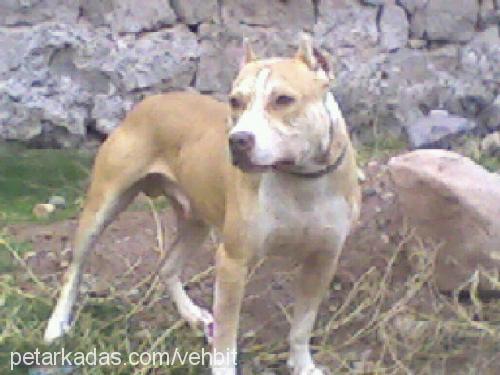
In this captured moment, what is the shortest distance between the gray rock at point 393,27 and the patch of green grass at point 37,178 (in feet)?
6.48

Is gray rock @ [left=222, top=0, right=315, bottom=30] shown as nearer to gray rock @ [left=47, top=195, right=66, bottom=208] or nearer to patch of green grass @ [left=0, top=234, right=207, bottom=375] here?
gray rock @ [left=47, top=195, right=66, bottom=208]

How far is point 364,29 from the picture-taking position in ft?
25.0

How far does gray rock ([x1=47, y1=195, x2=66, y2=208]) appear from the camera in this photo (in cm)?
652

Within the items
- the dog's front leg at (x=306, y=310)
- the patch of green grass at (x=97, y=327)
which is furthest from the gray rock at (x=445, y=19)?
the dog's front leg at (x=306, y=310)

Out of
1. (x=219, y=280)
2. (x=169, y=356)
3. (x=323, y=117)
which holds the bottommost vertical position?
(x=169, y=356)

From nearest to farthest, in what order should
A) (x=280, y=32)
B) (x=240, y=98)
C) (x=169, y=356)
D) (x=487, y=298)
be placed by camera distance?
(x=240, y=98), (x=169, y=356), (x=487, y=298), (x=280, y=32)

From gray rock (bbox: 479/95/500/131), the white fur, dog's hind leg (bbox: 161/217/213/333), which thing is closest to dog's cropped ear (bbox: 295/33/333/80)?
the white fur

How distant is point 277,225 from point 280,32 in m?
3.21

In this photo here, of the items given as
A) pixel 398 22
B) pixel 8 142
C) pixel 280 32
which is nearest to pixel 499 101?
pixel 398 22

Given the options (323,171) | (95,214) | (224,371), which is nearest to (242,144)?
(323,171)

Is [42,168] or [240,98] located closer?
[240,98]

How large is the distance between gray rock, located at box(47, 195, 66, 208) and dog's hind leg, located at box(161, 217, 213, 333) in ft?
4.38

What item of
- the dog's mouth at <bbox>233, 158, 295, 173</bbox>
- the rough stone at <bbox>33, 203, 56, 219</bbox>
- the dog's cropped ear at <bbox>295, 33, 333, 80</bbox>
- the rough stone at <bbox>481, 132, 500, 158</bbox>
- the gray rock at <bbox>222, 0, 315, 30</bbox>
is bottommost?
the rough stone at <bbox>33, 203, 56, 219</bbox>

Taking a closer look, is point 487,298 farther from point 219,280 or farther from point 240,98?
point 240,98
